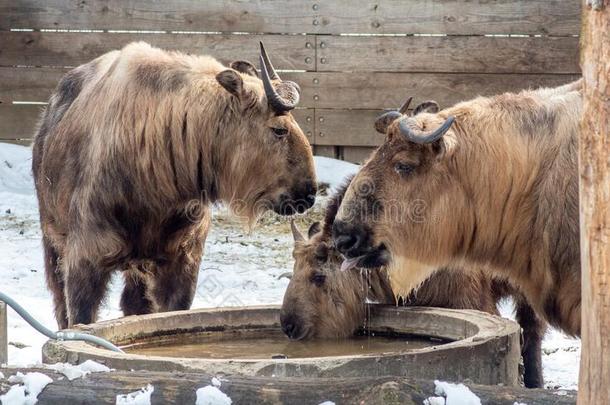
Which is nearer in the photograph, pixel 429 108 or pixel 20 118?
pixel 429 108

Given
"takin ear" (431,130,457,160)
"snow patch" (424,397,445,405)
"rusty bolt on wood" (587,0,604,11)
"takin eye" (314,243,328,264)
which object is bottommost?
"snow patch" (424,397,445,405)

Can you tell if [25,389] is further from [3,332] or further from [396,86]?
[396,86]

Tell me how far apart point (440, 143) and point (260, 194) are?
4.97ft

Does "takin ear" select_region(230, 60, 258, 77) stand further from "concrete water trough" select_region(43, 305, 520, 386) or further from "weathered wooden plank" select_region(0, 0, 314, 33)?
"weathered wooden plank" select_region(0, 0, 314, 33)

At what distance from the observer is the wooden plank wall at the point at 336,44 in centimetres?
955

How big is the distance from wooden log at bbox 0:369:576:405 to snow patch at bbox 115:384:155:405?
0.06ft

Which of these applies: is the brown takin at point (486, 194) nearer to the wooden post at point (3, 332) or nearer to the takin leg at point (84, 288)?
the wooden post at point (3, 332)

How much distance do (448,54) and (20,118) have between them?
373cm

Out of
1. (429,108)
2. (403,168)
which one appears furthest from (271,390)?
(429,108)

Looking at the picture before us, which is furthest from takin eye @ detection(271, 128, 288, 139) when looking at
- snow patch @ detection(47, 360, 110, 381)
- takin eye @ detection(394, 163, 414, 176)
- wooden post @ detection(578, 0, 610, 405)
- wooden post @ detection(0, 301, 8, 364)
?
wooden post @ detection(578, 0, 610, 405)

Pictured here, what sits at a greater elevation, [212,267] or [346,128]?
[346,128]

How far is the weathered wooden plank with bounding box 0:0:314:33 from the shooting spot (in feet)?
32.5

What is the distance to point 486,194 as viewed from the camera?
4531 mm

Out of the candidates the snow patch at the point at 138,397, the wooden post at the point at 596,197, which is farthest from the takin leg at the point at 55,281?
the wooden post at the point at 596,197
